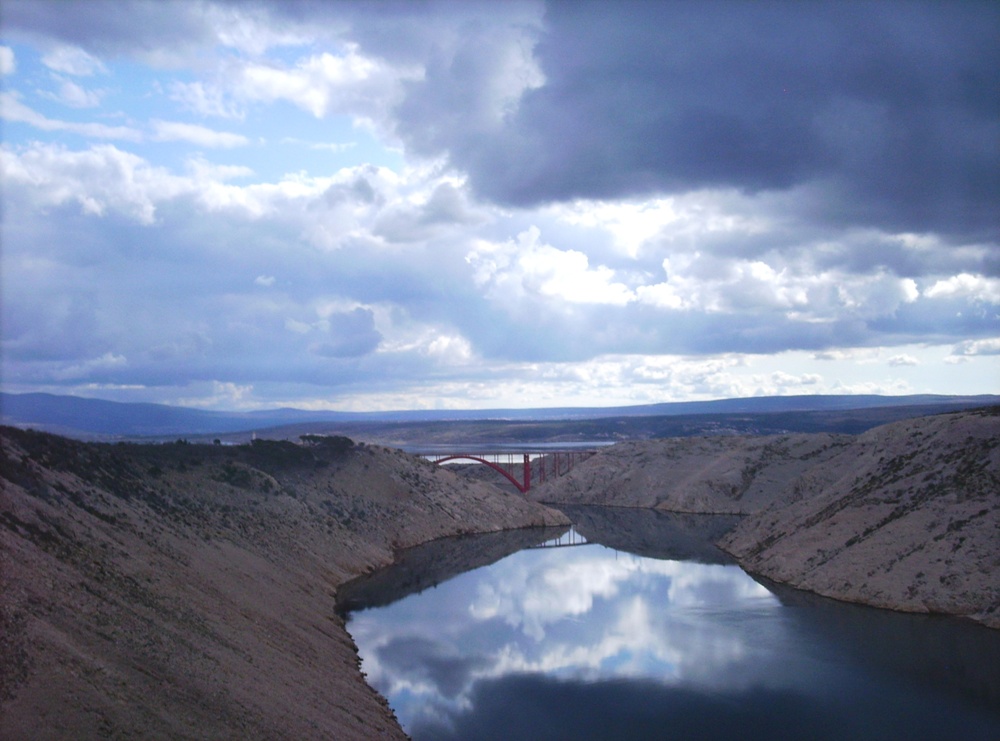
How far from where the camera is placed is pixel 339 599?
160ft

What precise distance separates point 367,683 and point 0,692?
62.0 feet

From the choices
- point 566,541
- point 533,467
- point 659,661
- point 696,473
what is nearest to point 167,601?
point 659,661

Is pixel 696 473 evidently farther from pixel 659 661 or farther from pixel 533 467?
pixel 659 661

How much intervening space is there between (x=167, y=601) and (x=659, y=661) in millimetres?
21039

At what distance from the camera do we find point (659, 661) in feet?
120

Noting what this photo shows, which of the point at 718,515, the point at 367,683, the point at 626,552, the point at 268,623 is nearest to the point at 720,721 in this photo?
the point at 367,683

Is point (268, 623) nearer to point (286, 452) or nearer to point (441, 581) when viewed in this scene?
point (441, 581)

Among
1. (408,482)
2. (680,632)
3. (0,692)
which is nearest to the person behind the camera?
(0,692)

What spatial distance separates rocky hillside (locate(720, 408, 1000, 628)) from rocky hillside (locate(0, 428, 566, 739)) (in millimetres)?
28650

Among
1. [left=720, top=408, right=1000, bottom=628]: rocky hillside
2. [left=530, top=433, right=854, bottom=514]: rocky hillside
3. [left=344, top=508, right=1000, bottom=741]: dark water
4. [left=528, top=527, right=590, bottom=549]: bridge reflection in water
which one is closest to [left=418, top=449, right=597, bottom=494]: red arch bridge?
[left=530, top=433, right=854, bottom=514]: rocky hillside

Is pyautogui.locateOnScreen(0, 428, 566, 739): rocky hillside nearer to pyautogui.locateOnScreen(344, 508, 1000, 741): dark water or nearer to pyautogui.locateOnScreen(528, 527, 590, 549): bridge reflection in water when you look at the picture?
pyautogui.locateOnScreen(344, 508, 1000, 741): dark water

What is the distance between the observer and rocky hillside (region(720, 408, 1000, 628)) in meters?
42.7

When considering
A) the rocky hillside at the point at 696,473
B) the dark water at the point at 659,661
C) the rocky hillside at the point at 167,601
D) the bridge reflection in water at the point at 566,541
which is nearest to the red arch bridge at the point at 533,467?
the rocky hillside at the point at 696,473

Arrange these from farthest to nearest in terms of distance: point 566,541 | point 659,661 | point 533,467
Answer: point 533,467 < point 566,541 < point 659,661
